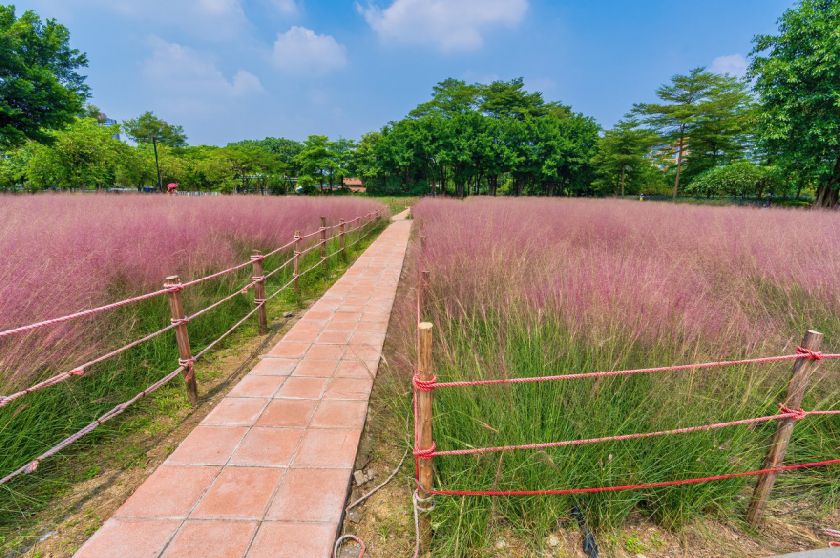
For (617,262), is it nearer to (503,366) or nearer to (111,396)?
(503,366)

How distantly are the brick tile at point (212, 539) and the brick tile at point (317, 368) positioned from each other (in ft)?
4.94

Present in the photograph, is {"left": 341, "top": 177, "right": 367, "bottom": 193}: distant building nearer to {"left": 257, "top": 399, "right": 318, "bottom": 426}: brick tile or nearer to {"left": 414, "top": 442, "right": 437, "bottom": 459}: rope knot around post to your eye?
{"left": 257, "top": 399, "right": 318, "bottom": 426}: brick tile

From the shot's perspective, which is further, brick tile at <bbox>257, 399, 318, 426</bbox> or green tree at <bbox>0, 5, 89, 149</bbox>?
green tree at <bbox>0, 5, 89, 149</bbox>

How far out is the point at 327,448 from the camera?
223cm

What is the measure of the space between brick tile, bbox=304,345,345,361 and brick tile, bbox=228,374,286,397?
446 millimetres

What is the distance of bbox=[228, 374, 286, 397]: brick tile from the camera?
2832 millimetres

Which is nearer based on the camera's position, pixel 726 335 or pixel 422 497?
pixel 422 497

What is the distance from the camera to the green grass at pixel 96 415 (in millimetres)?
1786

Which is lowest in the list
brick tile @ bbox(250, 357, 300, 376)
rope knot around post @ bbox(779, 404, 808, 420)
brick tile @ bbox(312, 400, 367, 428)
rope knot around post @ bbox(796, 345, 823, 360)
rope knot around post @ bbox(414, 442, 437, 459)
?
brick tile @ bbox(312, 400, 367, 428)

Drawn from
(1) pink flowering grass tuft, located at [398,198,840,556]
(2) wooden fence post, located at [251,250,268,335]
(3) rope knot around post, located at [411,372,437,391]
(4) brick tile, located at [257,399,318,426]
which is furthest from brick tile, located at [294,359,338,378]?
(3) rope knot around post, located at [411,372,437,391]

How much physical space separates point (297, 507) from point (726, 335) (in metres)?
2.67

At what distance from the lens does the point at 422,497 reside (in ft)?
5.13

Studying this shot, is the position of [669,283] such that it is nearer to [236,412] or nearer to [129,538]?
[236,412]

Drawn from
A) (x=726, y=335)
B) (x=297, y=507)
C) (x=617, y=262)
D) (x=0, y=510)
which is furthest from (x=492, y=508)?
(x=0, y=510)
